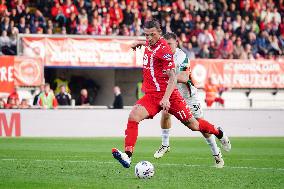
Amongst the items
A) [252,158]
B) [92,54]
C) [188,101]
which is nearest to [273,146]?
[252,158]

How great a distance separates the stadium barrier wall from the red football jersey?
13055 millimetres

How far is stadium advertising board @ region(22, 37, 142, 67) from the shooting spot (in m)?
31.2

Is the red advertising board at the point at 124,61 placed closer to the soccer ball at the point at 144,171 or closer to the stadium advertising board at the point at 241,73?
the stadium advertising board at the point at 241,73

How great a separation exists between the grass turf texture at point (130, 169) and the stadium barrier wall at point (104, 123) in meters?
4.71

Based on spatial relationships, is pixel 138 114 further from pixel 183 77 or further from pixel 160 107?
pixel 183 77

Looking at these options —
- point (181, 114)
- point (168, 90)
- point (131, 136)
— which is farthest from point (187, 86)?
point (131, 136)

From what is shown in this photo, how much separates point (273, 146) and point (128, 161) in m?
10.4

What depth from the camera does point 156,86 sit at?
13.3m

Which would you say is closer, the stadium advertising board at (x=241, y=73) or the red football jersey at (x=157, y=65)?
the red football jersey at (x=157, y=65)

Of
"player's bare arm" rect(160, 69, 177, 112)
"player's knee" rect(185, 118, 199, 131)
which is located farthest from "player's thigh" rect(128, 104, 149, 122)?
"player's knee" rect(185, 118, 199, 131)

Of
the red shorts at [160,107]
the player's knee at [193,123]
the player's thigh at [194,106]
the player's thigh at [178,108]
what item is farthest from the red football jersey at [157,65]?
the player's thigh at [194,106]

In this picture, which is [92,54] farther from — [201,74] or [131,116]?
[131,116]

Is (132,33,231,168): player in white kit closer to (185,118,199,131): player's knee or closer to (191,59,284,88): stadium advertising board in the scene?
(185,118,199,131): player's knee

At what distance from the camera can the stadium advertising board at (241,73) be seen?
34625mm
